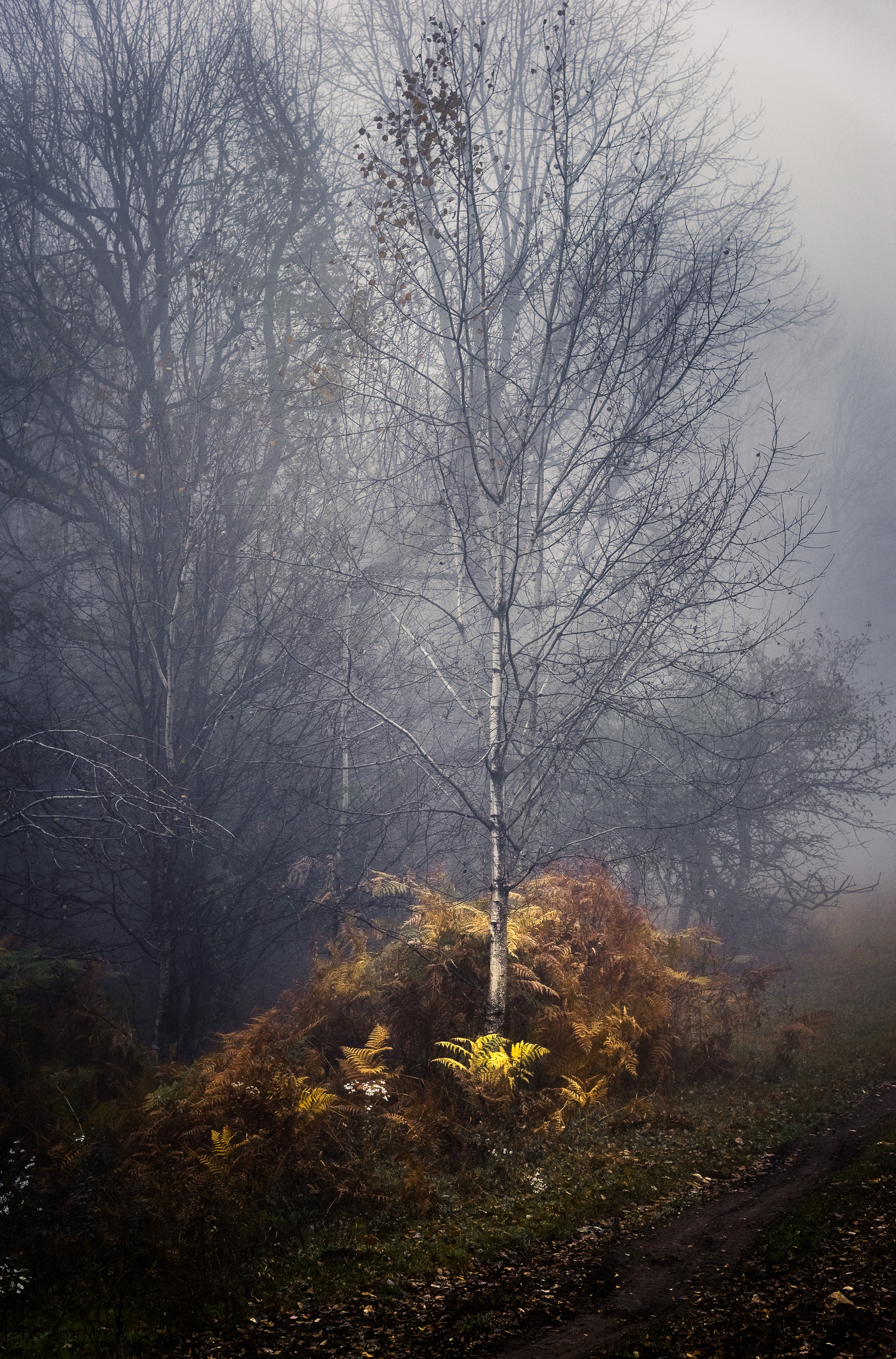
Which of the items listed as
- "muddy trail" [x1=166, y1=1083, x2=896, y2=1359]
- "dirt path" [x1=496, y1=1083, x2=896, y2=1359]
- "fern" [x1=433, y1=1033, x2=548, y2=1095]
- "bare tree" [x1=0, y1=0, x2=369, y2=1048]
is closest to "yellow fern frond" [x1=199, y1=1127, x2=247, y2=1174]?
"muddy trail" [x1=166, y1=1083, x2=896, y2=1359]

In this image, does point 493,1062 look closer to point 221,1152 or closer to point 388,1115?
point 388,1115

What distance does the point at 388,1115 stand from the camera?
21.6ft

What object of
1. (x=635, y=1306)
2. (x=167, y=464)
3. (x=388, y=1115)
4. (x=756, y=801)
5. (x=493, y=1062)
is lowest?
(x=635, y=1306)

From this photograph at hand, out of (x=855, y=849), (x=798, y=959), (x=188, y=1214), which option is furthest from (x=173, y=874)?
(x=855, y=849)

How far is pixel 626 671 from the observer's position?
792 centimetres

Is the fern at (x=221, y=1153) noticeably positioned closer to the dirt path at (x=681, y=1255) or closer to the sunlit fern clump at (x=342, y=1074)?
the sunlit fern clump at (x=342, y=1074)

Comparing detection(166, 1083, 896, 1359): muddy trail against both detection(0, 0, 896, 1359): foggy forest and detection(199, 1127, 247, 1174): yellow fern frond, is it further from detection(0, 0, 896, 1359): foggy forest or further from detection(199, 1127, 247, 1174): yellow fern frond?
detection(199, 1127, 247, 1174): yellow fern frond

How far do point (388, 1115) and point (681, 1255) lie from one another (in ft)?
8.19

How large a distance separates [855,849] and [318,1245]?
34012mm

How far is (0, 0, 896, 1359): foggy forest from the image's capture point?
5.82 m

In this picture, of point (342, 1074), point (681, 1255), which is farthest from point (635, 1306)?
point (342, 1074)

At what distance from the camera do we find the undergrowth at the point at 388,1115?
16.5 ft

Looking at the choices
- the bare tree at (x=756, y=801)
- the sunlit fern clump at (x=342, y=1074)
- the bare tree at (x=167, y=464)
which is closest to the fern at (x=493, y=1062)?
the sunlit fern clump at (x=342, y=1074)

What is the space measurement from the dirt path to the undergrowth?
24cm
